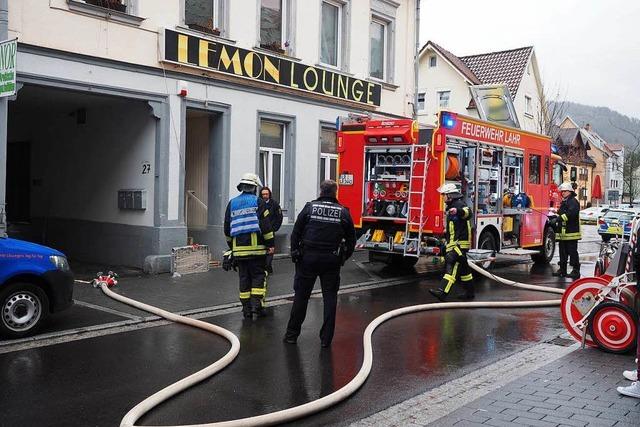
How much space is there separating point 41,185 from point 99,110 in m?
2.78

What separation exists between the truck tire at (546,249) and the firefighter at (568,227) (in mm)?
2458

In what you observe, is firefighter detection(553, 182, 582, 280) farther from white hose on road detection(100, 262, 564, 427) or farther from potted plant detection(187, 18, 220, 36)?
potted plant detection(187, 18, 220, 36)

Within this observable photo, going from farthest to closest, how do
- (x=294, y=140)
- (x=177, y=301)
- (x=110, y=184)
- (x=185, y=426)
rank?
(x=294, y=140) < (x=110, y=184) < (x=177, y=301) < (x=185, y=426)

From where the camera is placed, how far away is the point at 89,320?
7.87 metres

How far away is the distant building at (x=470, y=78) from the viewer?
3644cm

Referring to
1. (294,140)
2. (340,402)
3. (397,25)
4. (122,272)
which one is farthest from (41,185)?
(340,402)

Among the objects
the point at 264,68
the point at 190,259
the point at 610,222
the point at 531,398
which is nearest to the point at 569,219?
the point at 264,68

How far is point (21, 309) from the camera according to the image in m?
6.87

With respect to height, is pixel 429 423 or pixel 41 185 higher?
pixel 41 185

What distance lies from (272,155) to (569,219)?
6379mm

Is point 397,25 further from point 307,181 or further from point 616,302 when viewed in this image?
point 616,302

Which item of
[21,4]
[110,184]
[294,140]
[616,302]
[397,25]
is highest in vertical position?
[397,25]

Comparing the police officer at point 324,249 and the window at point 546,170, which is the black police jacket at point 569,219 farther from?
the police officer at point 324,249

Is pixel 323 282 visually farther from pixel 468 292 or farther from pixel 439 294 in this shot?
pixel 468 292
